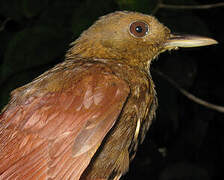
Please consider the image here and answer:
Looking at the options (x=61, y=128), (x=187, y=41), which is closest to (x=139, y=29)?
(x=187, y=41)

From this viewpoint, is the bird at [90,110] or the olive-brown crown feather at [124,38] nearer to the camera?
the bird at [90,110]

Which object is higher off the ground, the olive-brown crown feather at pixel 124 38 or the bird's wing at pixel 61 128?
the olive-brown crown feather at pixel 124 38

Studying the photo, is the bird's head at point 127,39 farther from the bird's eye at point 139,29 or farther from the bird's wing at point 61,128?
the bird's wing at point 61,128

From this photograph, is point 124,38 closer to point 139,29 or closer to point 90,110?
point 139,29

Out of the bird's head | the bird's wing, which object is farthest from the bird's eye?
the bird's wing

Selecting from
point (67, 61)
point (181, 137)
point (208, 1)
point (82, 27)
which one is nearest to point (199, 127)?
point (181, 137)

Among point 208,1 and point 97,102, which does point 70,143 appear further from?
point 208,1

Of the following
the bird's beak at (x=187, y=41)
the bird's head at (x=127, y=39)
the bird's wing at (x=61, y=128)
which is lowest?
the bird's wing at (x=61, y=128)

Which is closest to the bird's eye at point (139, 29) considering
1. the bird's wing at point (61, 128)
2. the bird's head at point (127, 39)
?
the bird's head at point (127, 39)
